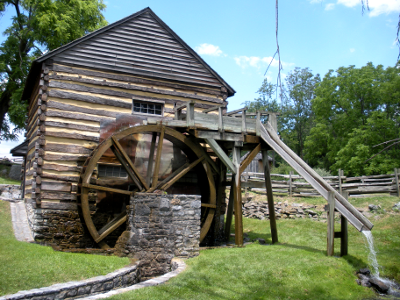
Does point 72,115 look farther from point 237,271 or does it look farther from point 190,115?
point 237,271

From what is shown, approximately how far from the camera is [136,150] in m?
9.64

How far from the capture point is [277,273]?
6.03 metres

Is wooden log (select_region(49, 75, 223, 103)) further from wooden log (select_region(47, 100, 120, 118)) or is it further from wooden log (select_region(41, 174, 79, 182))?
wooden log (select_region(41, 174, 79, 182))

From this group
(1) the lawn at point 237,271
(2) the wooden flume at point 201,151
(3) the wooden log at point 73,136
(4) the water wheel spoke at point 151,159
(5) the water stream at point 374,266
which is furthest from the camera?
(4) the water wheel spoke at point 151,159

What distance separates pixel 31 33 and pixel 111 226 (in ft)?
43.5

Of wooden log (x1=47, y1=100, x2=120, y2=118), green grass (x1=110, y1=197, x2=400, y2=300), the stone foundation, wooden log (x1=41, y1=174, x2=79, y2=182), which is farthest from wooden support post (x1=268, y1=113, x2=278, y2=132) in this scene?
wooden log (x1=41, y1=174, x2=79, y2=182)

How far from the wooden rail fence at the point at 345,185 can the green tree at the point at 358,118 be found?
3618 millimetres

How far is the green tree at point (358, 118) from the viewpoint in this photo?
18853mm

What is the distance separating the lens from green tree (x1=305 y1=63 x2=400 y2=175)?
18.9m

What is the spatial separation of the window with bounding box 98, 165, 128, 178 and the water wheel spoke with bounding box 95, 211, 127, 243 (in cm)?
114

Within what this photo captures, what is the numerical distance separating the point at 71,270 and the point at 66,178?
341cm

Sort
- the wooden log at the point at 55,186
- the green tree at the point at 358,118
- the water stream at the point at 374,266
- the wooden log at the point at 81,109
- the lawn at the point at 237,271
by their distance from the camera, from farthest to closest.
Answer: the green tree at the point at 358,118 → the wooden log at the point at 81,109 → the wooden log at the point at 55,186 → the water stream at the point at 374,266 → the lawn at the point at 237,271

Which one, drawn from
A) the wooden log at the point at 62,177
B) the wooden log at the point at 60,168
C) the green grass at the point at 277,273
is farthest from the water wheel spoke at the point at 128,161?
the green grass at the point at 277,273

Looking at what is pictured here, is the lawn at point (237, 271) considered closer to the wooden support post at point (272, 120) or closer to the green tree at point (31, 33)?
the wooden support post at point (272, 120)
